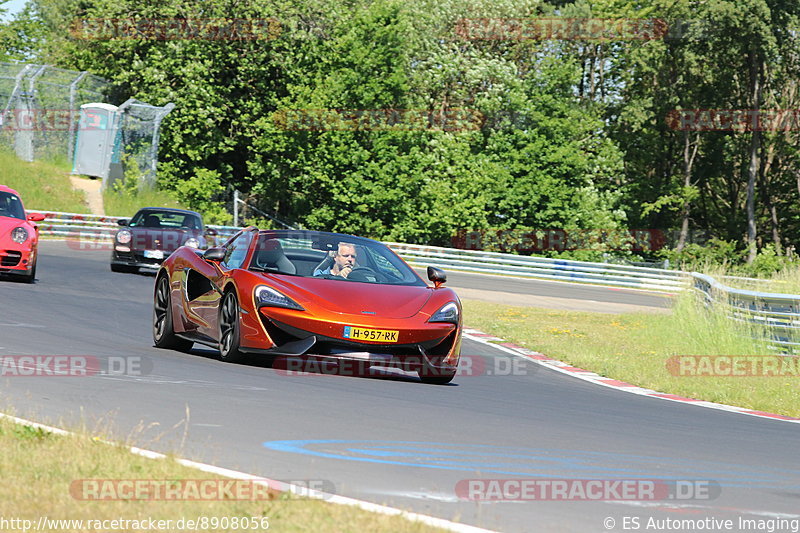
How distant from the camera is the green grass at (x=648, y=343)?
1255 centimetres

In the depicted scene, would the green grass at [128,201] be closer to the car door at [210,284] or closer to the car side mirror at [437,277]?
the car door at [210,284]

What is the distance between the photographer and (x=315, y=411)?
25.7ft

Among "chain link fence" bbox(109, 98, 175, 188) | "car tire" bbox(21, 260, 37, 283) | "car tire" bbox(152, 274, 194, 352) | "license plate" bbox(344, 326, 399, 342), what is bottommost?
"car tire" bbox(21, 260, 37, 283)

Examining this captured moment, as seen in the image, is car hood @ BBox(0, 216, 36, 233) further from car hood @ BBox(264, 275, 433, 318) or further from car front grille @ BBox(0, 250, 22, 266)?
car hood @ BBox(264, 275, 433, 318)

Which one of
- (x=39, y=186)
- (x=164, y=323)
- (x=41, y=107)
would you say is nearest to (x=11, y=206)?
(x=164, y=323)

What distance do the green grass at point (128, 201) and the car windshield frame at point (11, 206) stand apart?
944 inches

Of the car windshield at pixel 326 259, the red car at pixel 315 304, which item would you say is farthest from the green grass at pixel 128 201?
the car windshield at pixel 326 259

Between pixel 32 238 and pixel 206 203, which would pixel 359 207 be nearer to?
pixel 206 203

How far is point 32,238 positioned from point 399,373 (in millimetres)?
9596

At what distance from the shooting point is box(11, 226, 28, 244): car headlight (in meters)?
18.4

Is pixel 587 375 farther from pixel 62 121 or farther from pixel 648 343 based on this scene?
pixel 62 121

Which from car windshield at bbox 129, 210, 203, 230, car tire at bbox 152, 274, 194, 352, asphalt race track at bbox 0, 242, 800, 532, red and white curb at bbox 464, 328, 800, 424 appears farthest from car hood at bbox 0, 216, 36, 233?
red and white curb at bbox 464, 328, 800, 424

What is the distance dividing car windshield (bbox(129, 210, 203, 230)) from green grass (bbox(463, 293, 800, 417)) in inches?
253

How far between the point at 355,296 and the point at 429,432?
9.99ft
